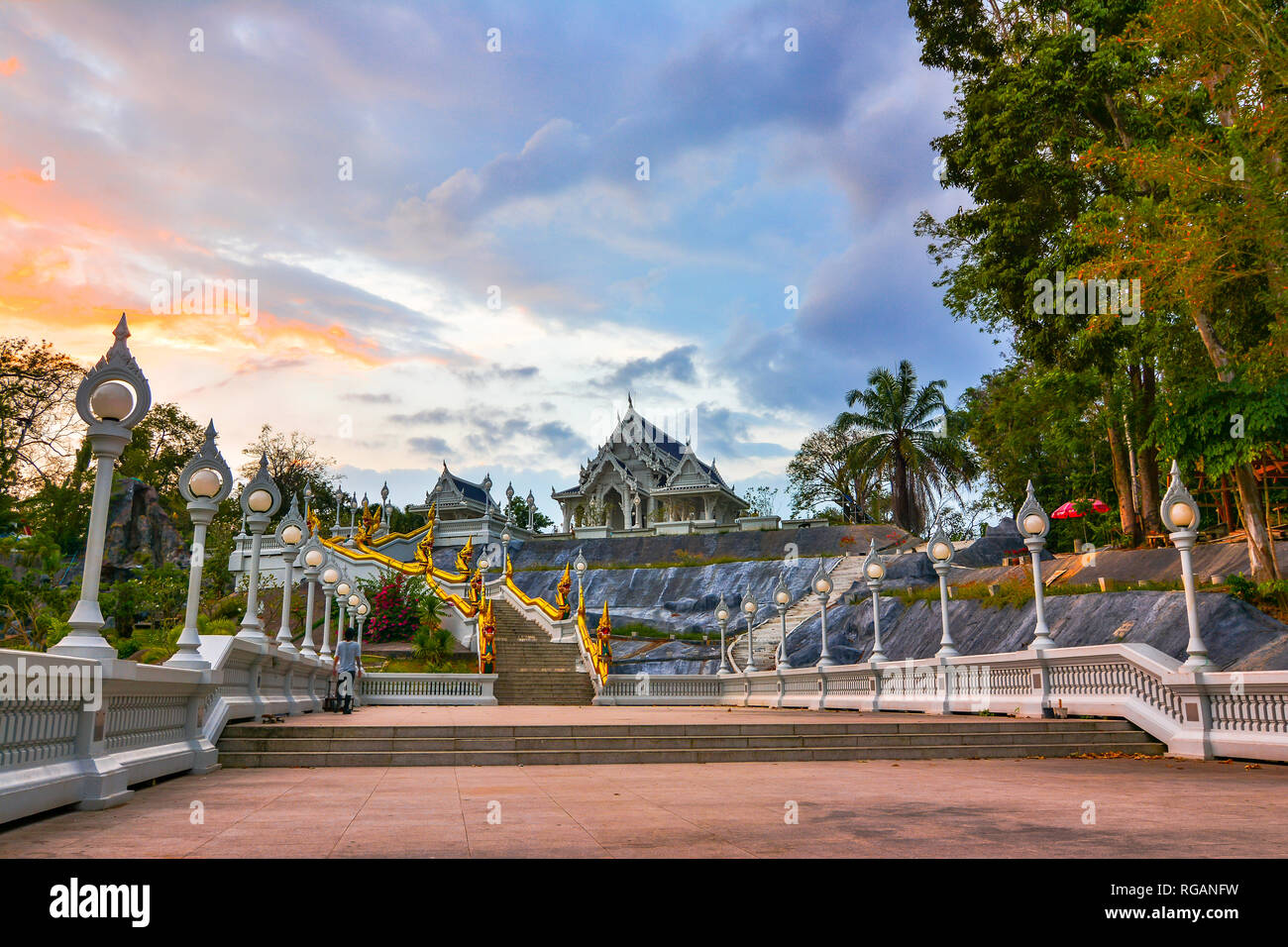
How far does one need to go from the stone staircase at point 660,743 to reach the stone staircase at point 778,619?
834 inches

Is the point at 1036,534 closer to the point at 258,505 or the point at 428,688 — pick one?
the point at 258,505

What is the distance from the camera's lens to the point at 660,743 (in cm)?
1270

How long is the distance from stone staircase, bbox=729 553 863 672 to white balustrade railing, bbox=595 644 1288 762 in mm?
13352

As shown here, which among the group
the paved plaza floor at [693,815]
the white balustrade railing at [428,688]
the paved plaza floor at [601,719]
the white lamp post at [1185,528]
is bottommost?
the white balustrade railing at [428,688]

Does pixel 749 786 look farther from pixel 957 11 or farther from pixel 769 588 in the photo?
pixel 769 588

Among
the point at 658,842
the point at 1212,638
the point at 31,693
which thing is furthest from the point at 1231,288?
the point at 31,693

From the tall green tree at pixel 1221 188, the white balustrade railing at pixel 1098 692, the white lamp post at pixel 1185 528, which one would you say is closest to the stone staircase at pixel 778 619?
the white balustrade railing at pixel 1098 692

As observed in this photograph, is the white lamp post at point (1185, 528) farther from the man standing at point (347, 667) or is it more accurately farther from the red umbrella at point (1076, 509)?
the red umbrella at point (1076, 509)

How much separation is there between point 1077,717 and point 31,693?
14172mm

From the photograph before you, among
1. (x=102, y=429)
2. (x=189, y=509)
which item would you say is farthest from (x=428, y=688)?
(x=102, y=429)

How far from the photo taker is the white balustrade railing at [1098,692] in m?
10.8

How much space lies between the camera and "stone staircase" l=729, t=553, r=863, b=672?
37.5m

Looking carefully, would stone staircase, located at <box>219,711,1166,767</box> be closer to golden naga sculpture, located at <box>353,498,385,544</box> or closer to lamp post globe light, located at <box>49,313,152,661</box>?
lamp post globe light, located at <box>49,313,152,661</box>

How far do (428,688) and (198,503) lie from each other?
19412 mm
